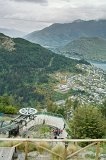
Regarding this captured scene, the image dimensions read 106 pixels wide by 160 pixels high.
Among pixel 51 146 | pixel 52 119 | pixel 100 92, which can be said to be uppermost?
pixel 51 146

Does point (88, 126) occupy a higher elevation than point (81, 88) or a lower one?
higher

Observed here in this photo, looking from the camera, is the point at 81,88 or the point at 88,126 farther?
the point at 81,88

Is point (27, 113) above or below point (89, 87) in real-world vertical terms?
above

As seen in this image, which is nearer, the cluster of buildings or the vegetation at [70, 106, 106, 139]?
the vegetation at [70, 106, 106, 139]

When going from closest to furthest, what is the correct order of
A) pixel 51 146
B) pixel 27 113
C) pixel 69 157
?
pixel 69 157 → pixel 51 146 → pixel 27 113

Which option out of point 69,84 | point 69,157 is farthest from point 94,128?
point 69,84

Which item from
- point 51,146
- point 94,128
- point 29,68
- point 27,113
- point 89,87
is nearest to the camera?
Result: point 51,146

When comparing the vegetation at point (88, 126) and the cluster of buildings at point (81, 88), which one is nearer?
the vegetation at point (88, 126)

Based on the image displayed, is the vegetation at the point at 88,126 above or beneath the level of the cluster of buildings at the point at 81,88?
above

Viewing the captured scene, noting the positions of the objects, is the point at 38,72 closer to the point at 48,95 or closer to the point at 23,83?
the point at 23,83

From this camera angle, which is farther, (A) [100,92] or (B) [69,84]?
(B) [69,84]

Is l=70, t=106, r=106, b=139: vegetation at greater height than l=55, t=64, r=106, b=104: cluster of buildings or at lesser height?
greater
